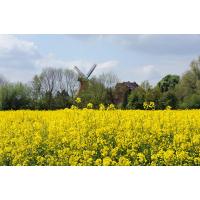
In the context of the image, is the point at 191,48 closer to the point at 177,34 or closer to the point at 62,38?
the point at 177,34

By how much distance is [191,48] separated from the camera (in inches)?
276

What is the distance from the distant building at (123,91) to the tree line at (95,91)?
0.04 feet

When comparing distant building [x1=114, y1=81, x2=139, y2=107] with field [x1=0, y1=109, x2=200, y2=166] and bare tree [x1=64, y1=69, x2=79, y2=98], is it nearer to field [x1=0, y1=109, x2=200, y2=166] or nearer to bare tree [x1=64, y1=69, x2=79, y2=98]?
field [x1=0, y1=109, x2=200, y2=166]

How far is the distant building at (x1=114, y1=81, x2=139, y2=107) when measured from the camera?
720cm

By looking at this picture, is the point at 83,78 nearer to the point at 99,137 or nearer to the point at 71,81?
the point at 71,81

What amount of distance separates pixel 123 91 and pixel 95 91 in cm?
32

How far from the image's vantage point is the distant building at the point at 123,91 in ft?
23.6

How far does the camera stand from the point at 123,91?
7.25 metres

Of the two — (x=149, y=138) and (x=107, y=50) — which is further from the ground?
(x=107, y=50)

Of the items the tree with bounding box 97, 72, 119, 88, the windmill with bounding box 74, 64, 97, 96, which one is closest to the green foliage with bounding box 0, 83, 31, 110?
the windmill with bounding box 74, 64, 97, 96
